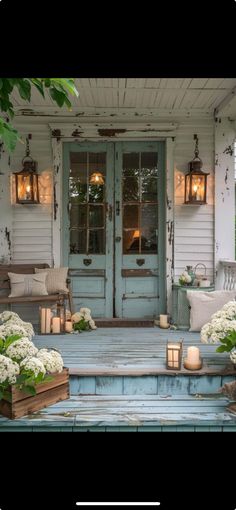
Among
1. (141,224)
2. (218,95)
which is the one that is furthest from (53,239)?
(218,95)

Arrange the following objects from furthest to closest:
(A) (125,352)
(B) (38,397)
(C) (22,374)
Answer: (A) (125,352)
(B) (38,397)
(C) (22,374)

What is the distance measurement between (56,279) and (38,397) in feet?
7.25

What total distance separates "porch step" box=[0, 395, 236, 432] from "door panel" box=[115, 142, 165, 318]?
7.44ft

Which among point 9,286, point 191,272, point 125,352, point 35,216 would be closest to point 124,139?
point 35,216

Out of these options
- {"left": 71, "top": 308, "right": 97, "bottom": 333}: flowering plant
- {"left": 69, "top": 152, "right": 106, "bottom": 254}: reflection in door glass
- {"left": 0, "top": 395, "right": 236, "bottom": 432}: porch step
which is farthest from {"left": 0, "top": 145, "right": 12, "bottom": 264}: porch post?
{"left": 0, "top": 395, "right": 236, "bottom": 432}: porch step

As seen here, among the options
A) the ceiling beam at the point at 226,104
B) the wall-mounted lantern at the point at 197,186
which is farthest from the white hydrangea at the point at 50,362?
the ceiling beam at the point at 226,104

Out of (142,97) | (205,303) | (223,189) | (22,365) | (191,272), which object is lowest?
(22,365)

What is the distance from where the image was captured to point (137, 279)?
548 cm

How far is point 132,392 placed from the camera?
3.41 meters

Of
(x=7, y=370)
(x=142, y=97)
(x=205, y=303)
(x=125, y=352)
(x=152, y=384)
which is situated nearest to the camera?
(x=7, y=370)

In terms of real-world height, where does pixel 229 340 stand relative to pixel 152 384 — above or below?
above

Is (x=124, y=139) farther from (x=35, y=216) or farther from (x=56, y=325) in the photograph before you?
(x=56, y=325)

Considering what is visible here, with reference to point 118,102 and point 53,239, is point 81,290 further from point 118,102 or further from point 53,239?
point 118,102

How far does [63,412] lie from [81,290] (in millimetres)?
2612
